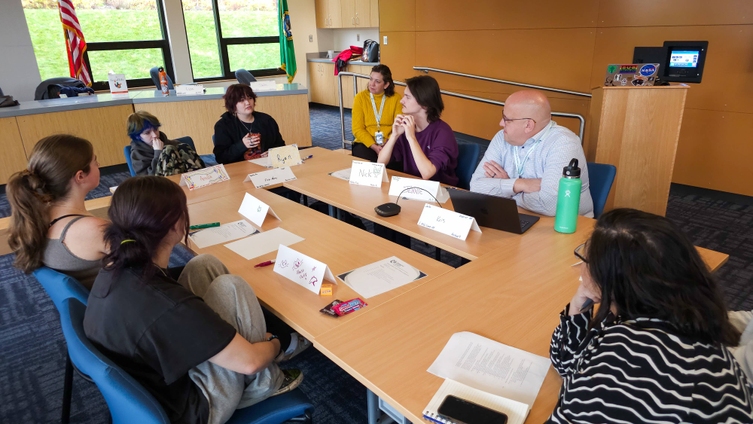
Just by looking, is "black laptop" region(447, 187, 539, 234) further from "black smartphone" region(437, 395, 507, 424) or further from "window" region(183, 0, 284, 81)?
"window" region(183, 0, 284, 81)

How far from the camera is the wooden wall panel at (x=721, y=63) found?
12.3 feet

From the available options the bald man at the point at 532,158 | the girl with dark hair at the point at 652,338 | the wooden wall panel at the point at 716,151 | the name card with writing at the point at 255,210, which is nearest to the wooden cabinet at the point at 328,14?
the wooden wall panel at the point at 716,151

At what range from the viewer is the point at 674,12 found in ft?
13.1

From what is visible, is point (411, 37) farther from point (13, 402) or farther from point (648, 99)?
point (13, 402)

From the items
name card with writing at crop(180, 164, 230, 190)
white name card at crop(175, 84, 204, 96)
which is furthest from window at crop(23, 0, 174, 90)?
name card with writing at crop(180, 164, 230, 190)

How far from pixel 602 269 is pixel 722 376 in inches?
9.9

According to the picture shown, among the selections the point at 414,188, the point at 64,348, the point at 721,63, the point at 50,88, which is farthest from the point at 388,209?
the point at 50,88

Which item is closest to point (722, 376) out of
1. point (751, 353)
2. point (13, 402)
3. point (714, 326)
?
point (714, 326)

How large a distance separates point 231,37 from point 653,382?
8732 millimetres

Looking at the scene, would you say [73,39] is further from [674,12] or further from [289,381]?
[674,12]

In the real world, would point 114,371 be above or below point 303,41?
below

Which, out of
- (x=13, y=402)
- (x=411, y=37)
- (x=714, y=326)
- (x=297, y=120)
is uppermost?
(x=411, y=37)

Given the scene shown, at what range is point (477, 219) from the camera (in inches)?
75.5

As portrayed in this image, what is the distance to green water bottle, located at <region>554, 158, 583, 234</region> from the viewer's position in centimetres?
171
